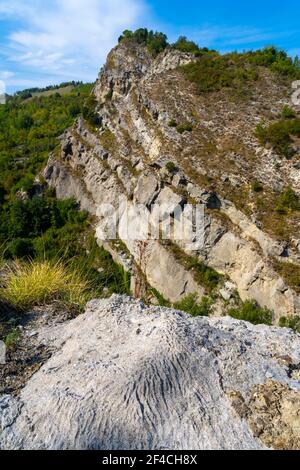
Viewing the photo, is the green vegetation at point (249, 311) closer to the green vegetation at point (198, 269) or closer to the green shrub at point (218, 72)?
the green vegetation at point (198, 269)

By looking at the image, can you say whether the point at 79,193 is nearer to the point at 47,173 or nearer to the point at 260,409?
the point at 47,173

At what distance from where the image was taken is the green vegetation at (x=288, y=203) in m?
22.8

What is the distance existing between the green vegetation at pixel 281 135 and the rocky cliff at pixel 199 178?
0.44m

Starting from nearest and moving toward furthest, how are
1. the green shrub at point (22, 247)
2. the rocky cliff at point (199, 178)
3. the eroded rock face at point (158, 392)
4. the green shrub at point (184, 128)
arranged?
the eroded rock face at point (158, 392) < the rocky cliff at point (199, 178) < the green shrub at point (184, 128) < the green shrub at point (22, 247)

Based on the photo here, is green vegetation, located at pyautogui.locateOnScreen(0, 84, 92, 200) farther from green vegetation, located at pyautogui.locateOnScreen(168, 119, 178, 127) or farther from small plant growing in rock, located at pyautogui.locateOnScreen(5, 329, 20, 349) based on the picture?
small plant growing in rock, located at pyautogui.locateOnScreen(5, 329, 20, 349)

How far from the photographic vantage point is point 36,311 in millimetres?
5164

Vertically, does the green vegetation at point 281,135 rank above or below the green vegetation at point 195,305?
above

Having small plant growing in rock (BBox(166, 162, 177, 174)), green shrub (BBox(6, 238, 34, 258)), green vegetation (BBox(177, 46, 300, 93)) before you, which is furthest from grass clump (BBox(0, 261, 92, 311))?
green vegetation (BBox(177, 46, 300, 93))

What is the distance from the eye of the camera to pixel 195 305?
24.0 metres

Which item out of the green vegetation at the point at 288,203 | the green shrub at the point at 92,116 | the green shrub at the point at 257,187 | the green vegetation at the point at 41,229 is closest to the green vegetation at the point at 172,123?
the green shrub at the point at 257,187

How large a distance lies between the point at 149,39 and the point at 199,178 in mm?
30805

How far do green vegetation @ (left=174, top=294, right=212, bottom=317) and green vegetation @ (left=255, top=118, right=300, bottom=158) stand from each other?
10.8 m

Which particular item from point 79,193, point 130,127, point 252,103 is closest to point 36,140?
point 79,193

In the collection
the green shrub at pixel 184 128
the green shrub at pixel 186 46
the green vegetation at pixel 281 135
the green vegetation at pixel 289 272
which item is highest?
the green shrub at pixel 186 46
